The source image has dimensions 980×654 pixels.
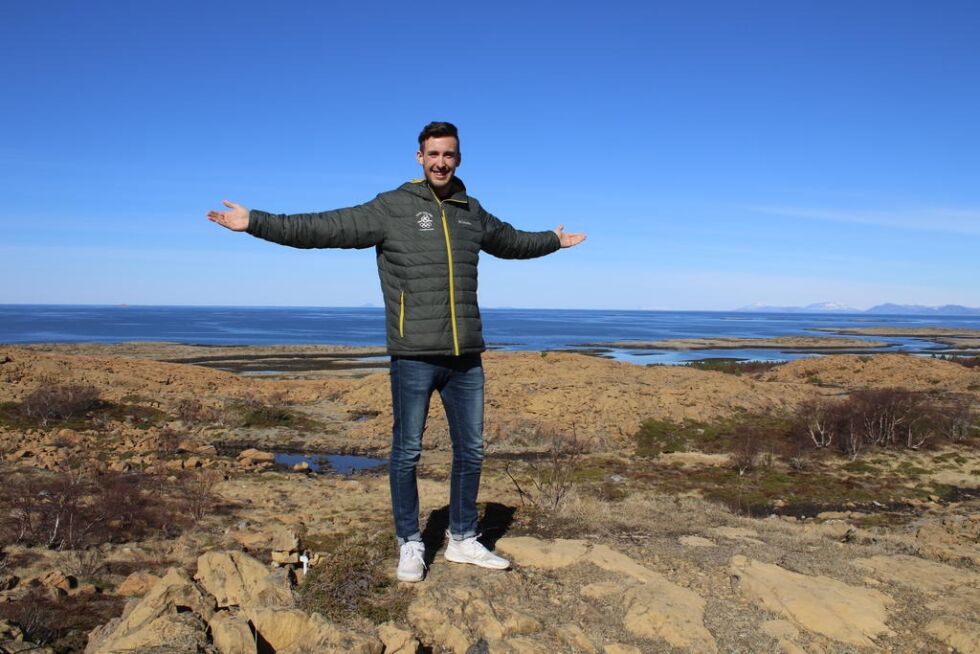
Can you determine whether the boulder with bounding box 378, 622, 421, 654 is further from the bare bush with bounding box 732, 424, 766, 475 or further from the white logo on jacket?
the bare bush with bounding box 732, 424, 766, 475

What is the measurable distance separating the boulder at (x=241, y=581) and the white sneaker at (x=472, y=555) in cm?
110

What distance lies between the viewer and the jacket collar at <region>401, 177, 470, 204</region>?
4.16 meters

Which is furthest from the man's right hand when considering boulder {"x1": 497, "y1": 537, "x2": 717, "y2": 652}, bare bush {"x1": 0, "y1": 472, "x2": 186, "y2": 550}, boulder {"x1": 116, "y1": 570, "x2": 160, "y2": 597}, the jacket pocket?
bare bush {"x1": 0, "y1": 472, "x2": 186, "y2": 550}

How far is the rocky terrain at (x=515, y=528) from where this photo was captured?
3.72 meters

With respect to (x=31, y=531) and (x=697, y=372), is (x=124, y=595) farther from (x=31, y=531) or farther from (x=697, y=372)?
(x=697, y=372)

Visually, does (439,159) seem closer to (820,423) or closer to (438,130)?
(438,130)

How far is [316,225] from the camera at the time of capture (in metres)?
3.90

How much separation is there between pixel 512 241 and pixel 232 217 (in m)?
1.87

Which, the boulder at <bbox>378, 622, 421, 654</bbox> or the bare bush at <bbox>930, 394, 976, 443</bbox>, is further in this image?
the bare bush at <bbox>930, 394, 976, 443</bbox>

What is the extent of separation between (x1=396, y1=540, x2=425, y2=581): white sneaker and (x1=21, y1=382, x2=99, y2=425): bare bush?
1405 cm

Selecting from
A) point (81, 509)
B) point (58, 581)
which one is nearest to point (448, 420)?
point (58, 581)

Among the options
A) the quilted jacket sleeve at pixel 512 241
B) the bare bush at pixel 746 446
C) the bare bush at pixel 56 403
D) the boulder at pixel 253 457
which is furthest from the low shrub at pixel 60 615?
the bare bush at pixel 56 403

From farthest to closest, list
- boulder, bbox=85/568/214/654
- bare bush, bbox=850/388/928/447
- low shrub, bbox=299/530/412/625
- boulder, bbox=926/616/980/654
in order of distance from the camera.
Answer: bare bush, bbox=850/388/928/447 → low shrub, bbox=299/530/412/625 → boulder, bbox=926/616/980/654 → boulder, bbox=85/568/214/654

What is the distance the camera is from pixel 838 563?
16.1 feet
